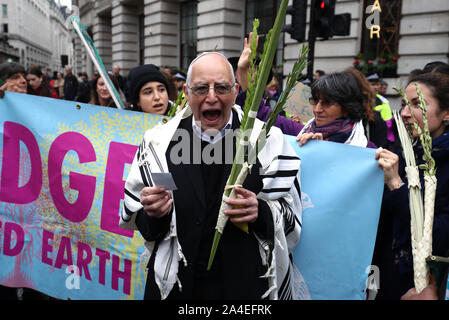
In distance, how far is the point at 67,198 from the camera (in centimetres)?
289

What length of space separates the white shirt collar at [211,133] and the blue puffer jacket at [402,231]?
2.96 ft

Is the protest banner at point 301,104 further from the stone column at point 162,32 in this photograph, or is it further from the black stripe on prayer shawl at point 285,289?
the stone column at point 162,32

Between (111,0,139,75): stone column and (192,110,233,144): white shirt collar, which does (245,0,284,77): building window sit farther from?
(192,110,233,144): white shirt collar

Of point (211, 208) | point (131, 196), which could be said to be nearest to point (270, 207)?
point (211, 208)

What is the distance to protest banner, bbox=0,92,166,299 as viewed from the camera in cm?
272

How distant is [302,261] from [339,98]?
3.82ft

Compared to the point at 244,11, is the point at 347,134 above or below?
below

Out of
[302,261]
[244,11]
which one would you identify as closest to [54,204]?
[302,261]

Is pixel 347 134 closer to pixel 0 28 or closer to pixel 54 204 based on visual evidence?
pixel 54 204

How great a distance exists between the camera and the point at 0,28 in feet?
219

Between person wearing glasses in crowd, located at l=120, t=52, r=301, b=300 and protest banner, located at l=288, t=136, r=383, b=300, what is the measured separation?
0.34 meters

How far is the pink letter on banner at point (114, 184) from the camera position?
2719mm

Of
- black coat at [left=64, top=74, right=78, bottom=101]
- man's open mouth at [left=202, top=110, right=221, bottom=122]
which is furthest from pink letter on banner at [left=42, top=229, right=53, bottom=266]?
black coat at [left=64, top=74, right=78, bottom=101]

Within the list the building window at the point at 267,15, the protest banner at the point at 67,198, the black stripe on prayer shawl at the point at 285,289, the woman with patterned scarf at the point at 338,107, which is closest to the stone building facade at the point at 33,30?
the building window at the point at 267,15
